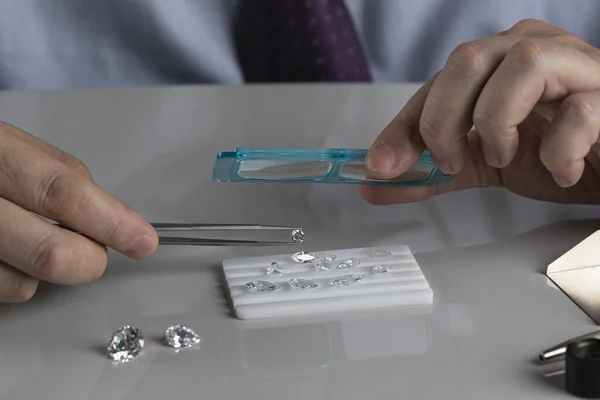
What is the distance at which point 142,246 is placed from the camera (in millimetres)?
774

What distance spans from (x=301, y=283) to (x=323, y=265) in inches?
1.5

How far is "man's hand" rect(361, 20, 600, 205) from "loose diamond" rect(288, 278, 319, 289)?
0.14 metres

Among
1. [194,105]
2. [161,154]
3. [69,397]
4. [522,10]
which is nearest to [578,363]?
[69,397]

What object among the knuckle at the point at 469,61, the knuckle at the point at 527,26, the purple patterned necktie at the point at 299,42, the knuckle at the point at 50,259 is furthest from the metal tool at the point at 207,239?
the purple patterned necktie at the point at 299,42

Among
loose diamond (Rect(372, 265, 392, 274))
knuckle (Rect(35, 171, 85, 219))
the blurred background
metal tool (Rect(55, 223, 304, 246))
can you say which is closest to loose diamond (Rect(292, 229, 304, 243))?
metal tool (Rect(55, 223, 304, 246))

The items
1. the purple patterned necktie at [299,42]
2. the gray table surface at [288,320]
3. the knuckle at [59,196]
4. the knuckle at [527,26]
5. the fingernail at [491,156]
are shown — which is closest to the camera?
the gray table surface at [288,320]

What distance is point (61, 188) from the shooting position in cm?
75

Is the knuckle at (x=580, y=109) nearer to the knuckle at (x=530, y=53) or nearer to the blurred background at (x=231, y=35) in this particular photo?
the knuckle at (x=530, y=53)

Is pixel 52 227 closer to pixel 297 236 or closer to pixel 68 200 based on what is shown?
pixel 68 200

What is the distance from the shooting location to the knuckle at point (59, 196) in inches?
29.3

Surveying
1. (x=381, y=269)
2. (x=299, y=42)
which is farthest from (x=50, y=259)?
(x=299, y=42)

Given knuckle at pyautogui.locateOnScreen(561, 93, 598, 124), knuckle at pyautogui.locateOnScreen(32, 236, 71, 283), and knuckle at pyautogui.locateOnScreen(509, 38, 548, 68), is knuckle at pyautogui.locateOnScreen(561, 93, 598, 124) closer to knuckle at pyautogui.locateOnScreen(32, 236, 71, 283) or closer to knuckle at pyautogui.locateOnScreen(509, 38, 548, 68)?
knuckle at pyautogui.locateOnScreen(509, 38, 548, 68)

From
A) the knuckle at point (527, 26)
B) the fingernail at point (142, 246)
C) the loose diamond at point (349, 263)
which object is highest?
the knuckle at point (527, 26)

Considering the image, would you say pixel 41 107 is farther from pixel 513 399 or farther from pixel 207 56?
pixel 513 399
